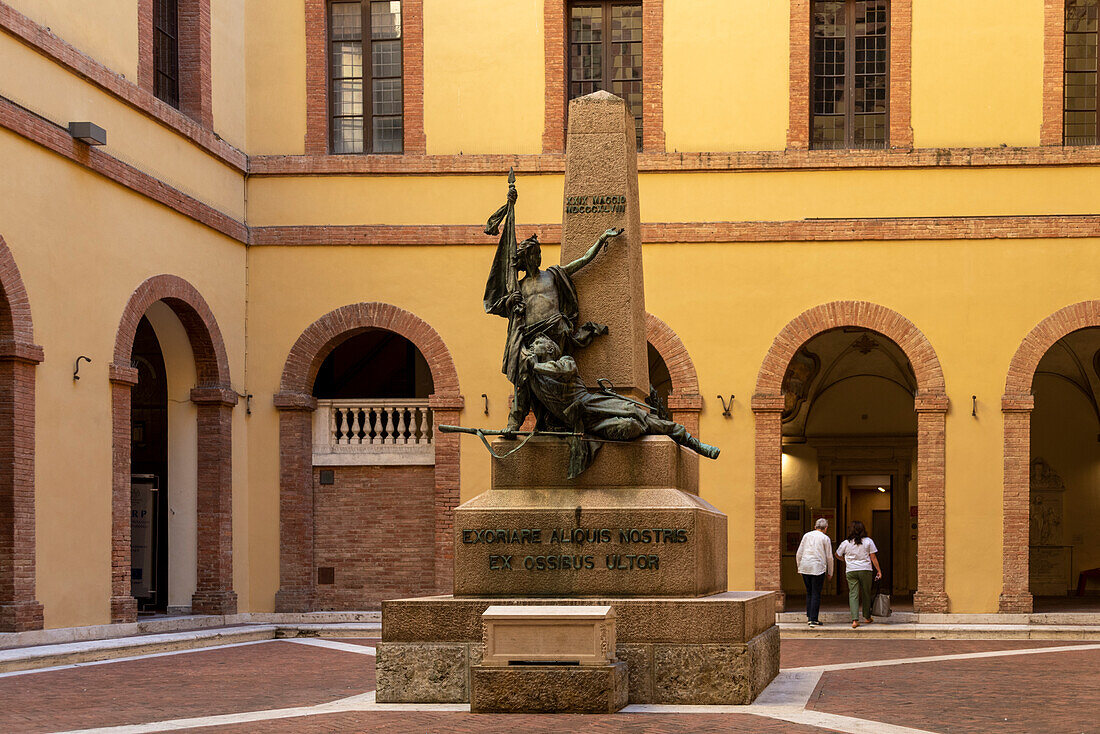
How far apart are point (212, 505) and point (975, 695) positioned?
39.6ft

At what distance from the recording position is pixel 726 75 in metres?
21.6

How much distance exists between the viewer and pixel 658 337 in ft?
70.0

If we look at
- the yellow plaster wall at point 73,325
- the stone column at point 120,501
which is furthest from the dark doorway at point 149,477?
the yellow plaster wall at point 73,325

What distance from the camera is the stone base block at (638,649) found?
9.97m

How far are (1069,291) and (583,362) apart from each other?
11.7 m

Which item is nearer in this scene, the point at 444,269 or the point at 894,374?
the point at 444,269

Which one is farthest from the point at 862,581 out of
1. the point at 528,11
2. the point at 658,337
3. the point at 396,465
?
the point at 528,11

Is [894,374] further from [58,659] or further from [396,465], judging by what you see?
[58,659]

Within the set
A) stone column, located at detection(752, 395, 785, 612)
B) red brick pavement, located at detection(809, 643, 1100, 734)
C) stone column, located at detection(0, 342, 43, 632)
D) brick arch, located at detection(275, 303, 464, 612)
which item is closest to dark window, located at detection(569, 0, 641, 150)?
brick arch, located at detection(275, 303, 464, 612)

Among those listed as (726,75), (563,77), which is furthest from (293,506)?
(726,75)

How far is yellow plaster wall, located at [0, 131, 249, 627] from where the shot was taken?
16.2m

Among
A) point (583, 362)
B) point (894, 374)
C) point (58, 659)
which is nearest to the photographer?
point (583, 362)

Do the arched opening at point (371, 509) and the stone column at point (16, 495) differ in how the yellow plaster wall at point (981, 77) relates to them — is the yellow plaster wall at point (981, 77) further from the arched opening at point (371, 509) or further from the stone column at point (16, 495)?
the stone column at point (16, 495)

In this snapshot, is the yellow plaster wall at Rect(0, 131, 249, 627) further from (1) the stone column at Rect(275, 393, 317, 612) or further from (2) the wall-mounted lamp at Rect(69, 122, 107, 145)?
(1) the stone column at Rect(275, 393, 317, 612)
